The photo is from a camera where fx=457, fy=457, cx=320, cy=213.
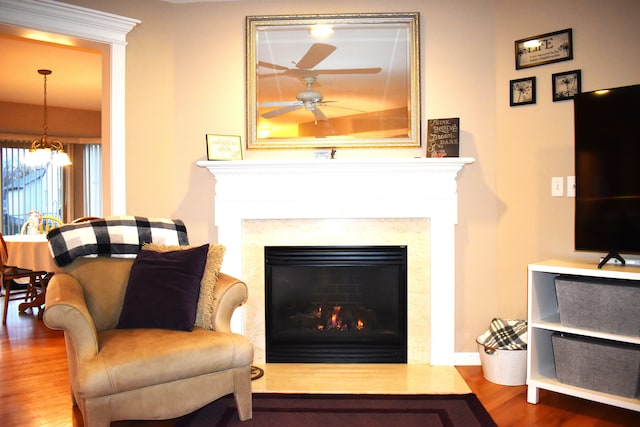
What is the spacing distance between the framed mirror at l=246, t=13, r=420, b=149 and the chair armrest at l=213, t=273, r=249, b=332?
1136 mm

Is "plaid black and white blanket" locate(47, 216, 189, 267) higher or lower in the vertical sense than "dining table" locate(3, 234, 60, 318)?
higher

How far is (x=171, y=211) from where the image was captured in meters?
3.16

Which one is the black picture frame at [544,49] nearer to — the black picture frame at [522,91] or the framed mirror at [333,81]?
the black picture frame at [522,91]

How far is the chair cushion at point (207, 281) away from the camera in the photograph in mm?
2314

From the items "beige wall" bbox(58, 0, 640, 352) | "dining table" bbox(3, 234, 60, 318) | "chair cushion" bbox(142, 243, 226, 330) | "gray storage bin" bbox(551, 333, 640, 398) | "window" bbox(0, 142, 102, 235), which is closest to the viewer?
"gray storage bin" bbox(551, 333, 640, 398)

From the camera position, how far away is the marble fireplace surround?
2928 mm

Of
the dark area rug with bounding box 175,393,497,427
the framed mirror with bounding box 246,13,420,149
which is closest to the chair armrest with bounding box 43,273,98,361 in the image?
the dark area rug with bounding box 175,393,497,427

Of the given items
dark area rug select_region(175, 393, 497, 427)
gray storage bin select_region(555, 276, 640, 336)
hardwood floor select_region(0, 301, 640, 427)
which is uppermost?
gray storage bin select_region(555, 276, 640, 336)

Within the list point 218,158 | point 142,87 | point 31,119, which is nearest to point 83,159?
point 31,119

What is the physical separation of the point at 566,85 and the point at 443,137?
77cm

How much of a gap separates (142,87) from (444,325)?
2.57m

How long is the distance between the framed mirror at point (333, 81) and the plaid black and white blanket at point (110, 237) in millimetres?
871

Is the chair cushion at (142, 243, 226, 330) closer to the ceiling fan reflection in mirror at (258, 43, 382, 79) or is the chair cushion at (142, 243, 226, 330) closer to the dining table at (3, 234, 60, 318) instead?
the ceiling fan reflection in mirror at (258, 43, 382, 79)

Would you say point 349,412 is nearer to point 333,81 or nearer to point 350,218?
point 350,218
